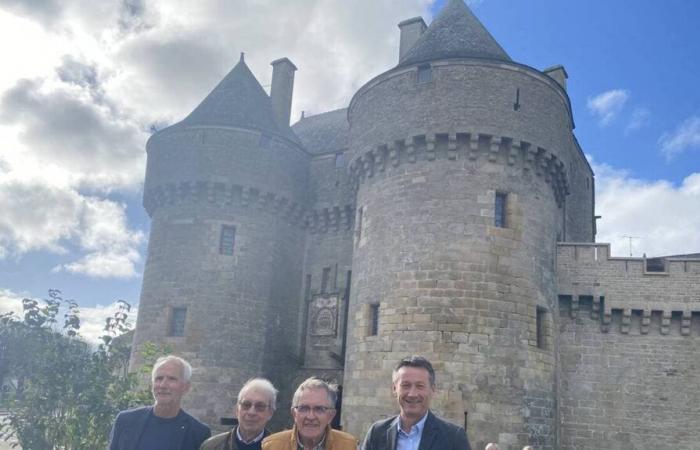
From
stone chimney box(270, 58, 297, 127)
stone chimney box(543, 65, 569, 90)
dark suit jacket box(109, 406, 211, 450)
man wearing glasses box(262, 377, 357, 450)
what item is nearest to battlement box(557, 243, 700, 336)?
stone chimney box(543, 65, 569, 90)

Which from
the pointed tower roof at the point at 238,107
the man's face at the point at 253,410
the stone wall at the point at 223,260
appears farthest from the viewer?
the pointed tower roof at the point at 238,107

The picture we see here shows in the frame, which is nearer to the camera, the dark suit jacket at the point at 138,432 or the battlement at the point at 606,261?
the dark suit jacket at the point at 138,432

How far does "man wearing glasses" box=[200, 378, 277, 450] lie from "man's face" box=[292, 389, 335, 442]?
1.35 feet

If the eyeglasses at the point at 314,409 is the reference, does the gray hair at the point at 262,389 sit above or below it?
above

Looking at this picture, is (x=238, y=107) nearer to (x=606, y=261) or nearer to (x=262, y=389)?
(x=606, y=261)

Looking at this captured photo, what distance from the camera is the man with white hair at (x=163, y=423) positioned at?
4.53 metres

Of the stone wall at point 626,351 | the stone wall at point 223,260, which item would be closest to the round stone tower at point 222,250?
the stone wall at point 223,260

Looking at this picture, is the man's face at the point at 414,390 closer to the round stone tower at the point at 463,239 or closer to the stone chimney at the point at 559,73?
the round stone tower at the point at 463,239

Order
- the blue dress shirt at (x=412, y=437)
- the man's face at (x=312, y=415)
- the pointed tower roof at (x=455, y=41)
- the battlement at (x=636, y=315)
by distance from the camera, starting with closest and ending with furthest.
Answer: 1. the man's face at (x=312, y=415)
2. the blue dress shirt at (x=412, y=437)
3. the battlement at (x=636, y=315)
4. the pointed tower roof at (x=455, y=41)

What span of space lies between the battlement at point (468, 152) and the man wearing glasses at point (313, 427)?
10712mm

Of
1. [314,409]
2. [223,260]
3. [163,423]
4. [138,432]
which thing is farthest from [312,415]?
[223,260]

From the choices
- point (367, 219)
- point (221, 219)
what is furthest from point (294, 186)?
point (367, 219)

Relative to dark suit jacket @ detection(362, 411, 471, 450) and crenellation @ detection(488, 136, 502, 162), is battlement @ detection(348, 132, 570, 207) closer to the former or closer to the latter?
crenellation @ detection(488, 136, 502, 162)

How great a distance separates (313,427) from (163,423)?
1.46 meters
